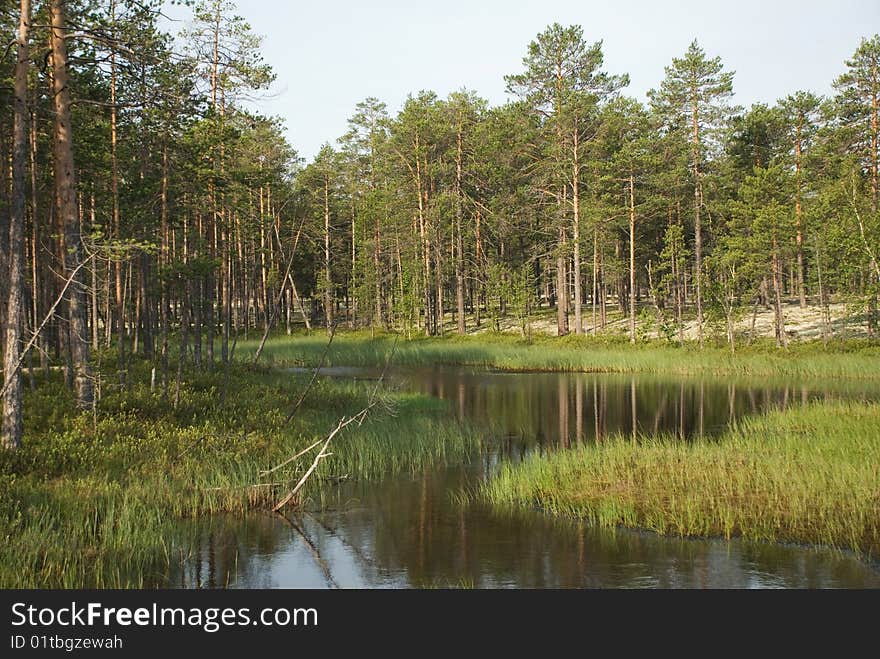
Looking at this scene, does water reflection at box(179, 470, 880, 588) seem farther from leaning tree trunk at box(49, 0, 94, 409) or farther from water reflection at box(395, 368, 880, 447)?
water reflection at box(395, 368, 880, 447)

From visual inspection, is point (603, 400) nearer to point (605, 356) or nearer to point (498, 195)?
point (605, 356)

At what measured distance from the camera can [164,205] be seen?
801 inches

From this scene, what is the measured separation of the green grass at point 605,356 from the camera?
35469 mm

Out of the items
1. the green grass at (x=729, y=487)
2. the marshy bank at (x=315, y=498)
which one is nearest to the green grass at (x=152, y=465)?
the marshy bank at (x=315, y=498)

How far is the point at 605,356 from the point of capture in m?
39.8

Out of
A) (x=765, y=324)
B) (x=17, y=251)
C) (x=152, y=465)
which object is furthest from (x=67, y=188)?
(x=765, y=324)

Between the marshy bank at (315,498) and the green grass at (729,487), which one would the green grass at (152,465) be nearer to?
the marshy bank at (315,498)

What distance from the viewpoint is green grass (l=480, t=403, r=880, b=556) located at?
11.1 m

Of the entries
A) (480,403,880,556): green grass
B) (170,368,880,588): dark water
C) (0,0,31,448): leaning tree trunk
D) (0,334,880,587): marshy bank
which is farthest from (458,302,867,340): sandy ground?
(0,0,31,448): leaning tree trunk

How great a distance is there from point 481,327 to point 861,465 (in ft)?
164

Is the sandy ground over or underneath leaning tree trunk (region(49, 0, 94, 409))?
underneath

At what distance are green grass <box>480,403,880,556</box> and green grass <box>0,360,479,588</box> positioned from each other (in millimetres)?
3744

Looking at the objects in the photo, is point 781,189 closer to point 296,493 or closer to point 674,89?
point 674,89

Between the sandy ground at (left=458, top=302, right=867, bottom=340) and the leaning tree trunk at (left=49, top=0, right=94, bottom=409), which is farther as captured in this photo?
the sandy ground at (left=458, top=302, right=867, bottom=340)
